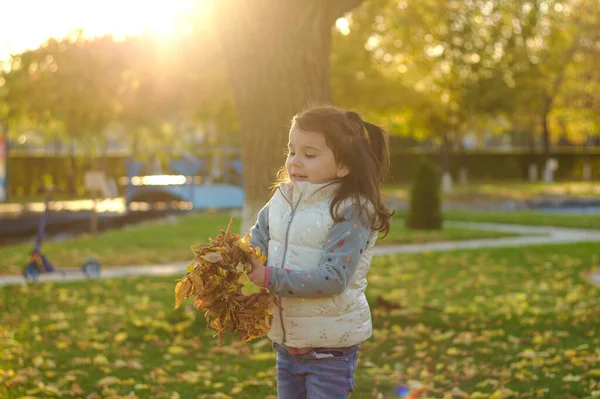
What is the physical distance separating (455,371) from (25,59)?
681 inches

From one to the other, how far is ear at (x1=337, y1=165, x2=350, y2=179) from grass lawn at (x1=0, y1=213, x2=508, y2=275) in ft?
30.9

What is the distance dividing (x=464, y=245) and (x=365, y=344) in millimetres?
8314

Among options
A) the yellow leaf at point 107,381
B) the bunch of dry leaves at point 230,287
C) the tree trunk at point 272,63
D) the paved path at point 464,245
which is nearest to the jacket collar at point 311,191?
the bunch of dry leaves at point 230,287

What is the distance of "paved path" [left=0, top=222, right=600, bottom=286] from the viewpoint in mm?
11258

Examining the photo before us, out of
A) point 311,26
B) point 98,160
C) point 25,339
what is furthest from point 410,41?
point 98,160

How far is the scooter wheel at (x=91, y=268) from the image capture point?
35.9 feet

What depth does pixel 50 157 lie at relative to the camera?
36.7 meters

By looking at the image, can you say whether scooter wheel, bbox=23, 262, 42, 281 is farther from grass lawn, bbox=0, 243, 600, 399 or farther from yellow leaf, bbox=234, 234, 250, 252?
yellow leaf, bbox=234, 234, 250, 252

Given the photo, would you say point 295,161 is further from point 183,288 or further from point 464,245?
point 464,245

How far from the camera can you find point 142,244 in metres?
15.3

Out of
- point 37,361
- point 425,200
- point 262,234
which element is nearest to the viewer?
point 262,234

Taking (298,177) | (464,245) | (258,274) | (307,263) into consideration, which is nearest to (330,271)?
(307,263)

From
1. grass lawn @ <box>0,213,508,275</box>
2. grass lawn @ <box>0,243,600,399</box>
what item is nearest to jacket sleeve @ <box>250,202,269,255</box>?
grass lawn @ <box>0,243,600,399</box>

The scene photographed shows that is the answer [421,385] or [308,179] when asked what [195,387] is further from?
[308,179]
